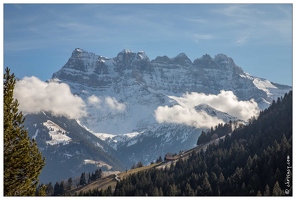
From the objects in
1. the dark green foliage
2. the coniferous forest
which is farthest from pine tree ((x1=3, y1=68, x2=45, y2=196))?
the coniferous forest

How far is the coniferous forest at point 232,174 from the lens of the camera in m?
117

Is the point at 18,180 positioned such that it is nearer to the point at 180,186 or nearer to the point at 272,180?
the point at 272,180

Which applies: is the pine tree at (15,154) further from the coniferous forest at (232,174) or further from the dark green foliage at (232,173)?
the coniferous forest at (232,174)

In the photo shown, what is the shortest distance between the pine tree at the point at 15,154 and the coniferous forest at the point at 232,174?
215 feet

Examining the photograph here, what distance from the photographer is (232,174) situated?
148625 mm

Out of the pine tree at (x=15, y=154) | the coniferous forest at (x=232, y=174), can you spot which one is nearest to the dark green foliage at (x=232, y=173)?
the coniferous forest at (x=232, y=174)

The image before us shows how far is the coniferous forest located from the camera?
11662cm

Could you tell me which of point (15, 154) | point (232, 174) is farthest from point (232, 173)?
point (15, 154)

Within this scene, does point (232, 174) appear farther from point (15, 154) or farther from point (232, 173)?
point (15, 154)

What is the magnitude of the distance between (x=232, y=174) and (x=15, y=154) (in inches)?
5031

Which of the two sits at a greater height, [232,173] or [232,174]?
[232,173]

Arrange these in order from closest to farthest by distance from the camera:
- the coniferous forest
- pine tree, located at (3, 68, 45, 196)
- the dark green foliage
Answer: pine tree, located at (3, 68, 45, 196) → the coniferous forest → the dark green foliage

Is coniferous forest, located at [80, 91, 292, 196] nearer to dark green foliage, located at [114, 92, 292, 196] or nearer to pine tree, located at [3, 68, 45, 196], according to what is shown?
dark green foliage, located at [114, 92, 292, 196]

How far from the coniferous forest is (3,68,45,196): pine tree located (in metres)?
65.5
